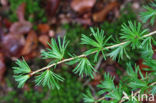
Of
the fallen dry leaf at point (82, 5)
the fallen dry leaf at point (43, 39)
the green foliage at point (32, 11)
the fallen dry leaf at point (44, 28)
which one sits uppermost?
the green foliage at point (32, 11)

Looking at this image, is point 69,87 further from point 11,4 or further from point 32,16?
point 11,4

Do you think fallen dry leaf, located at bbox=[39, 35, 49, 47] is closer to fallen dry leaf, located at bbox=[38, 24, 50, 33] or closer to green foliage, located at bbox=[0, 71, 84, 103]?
fallen dry leaf, located at bbox=[38, 24, 50, 33]

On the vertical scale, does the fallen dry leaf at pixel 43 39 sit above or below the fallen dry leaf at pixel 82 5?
below

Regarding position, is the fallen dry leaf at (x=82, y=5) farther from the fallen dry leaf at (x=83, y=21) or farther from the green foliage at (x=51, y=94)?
the green foliage at (x=51, y=94)

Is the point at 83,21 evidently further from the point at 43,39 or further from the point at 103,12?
the point at 43,39

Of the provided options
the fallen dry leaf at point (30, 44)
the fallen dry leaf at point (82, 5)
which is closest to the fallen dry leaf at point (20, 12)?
the fallen dry leaf at point (30, 44)

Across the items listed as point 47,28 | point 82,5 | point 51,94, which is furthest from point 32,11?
point 51,94

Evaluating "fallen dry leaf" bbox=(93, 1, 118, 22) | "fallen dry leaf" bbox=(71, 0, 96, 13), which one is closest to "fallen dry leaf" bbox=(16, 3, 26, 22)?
"fallen dry leaf" bbox=(71, 0, 96, 13)
